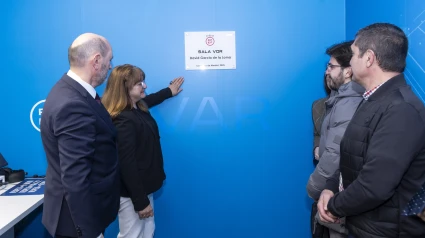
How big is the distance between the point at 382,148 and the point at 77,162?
1.21 metres

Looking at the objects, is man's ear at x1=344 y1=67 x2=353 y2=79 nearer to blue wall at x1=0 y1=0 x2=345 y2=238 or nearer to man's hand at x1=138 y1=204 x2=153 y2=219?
blue wall at x1=0 y1=0 x2=345 y2=238

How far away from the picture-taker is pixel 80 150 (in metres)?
1.32

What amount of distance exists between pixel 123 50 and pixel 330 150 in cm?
169

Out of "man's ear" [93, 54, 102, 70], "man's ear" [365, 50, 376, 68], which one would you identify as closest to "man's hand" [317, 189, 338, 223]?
"man's ear" [365, 50, 376, 68]

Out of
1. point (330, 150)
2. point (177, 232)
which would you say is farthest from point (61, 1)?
point (330, 150)

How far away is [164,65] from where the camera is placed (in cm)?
247

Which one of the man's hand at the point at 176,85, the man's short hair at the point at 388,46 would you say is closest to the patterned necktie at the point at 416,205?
the man's short hair at the point at 388,46

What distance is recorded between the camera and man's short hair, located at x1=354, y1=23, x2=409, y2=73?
1.27 m

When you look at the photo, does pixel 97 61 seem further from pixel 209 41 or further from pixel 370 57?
pixel 370 57

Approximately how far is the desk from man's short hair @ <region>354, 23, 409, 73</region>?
73.7 inches

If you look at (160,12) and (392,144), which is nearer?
(392,144)

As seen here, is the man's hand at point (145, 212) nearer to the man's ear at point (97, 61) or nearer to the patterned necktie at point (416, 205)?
the man's ear at point (97, 61)

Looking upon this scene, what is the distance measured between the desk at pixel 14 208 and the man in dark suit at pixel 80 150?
0.81 ft

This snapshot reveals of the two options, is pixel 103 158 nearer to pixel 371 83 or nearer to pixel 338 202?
pixel 338 202
